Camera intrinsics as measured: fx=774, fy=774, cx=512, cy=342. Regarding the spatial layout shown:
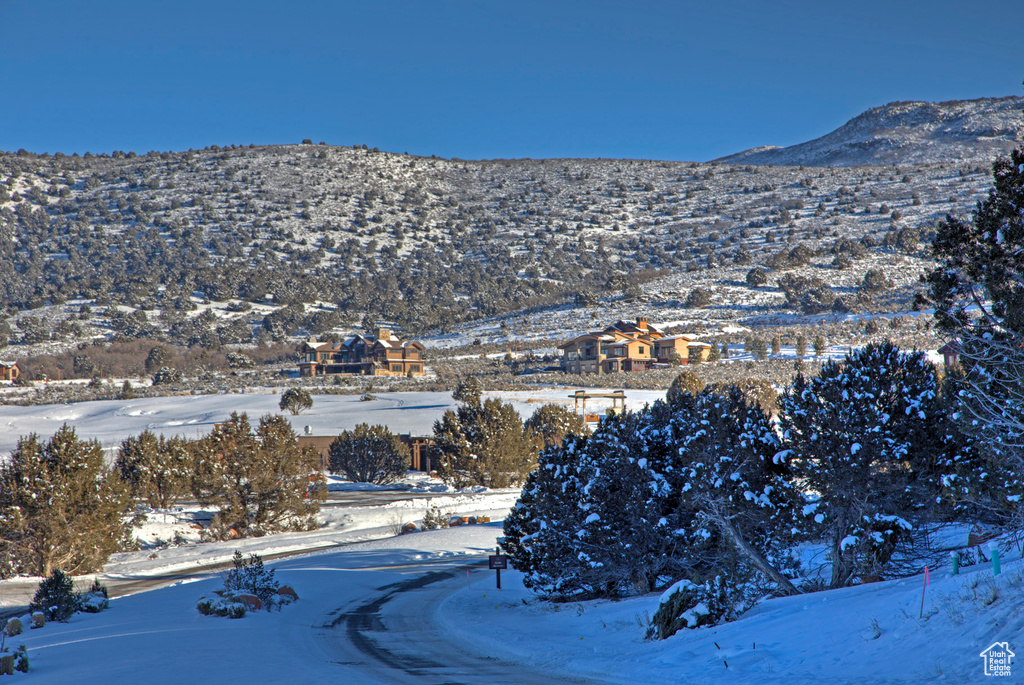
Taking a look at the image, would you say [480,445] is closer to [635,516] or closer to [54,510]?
[54,510]

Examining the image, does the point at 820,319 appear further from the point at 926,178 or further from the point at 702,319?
the point at 926,178

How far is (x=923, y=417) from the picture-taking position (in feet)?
43.9

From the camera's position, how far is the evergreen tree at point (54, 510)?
26.3m

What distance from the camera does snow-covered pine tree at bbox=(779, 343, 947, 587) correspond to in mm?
13227

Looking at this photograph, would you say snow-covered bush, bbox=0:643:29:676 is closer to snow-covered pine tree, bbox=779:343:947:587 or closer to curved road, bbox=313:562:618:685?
curved road, bbox=313:562:618:685

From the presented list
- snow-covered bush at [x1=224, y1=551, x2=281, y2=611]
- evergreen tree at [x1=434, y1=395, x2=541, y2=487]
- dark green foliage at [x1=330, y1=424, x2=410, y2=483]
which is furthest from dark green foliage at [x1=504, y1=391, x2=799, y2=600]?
dark green foliage at [x1=330, y1=424, x2=410, y2=483]

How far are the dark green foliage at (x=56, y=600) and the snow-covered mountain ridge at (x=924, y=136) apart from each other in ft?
569

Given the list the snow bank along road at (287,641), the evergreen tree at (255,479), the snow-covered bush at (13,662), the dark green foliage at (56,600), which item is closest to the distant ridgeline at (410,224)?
the evergreen tree at (255,479)

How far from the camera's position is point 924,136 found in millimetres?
179250

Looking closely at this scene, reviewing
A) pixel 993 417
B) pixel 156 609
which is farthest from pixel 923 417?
pixel 156 609

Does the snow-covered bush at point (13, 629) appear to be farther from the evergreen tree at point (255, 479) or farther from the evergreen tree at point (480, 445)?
the evergreen tree at point (480, 445)

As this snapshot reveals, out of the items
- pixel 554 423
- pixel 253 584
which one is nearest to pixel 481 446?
pixel 554 423

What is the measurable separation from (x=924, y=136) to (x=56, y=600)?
200355 mm

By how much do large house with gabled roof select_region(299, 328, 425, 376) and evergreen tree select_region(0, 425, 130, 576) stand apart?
193ft
